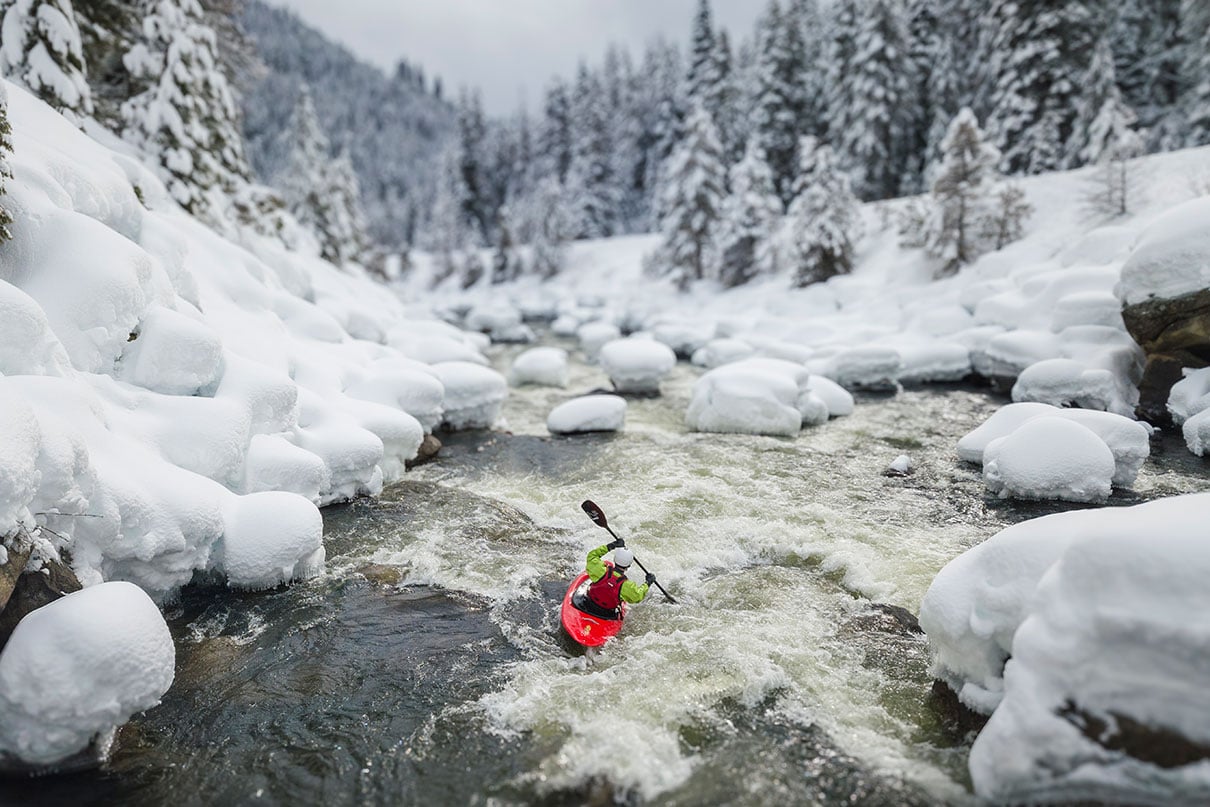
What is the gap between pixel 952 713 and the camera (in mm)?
4410

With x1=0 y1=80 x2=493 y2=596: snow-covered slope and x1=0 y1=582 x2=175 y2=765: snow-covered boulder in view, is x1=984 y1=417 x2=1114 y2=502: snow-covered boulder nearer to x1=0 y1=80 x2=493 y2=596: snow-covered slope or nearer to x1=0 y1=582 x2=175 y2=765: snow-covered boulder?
A: x1=0 y1=80 x2=493 y2=596: snow-covered slope

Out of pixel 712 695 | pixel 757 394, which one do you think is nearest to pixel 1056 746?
pixel 712 695

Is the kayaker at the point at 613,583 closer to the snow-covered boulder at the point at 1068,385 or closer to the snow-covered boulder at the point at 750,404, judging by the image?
the snow-covered boulder at the point at 750,404

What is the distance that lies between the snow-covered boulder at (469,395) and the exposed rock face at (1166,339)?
10.8 metres

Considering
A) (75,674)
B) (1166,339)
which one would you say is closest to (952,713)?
(75,674)

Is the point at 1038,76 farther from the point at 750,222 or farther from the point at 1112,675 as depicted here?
the point at 1112,675

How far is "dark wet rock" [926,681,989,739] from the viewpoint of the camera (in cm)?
423

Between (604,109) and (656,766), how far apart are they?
50.5m

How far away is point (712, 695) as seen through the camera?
188 inches

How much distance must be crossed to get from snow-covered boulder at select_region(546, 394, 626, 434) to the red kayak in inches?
239

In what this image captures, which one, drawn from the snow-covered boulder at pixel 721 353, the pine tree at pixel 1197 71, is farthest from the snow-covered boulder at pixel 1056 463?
the pine tree at pixel 1197 71

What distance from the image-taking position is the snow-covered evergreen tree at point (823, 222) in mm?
24703

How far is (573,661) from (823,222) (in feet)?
76.3

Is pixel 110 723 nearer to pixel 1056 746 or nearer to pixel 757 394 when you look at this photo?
pixel 1056 746
